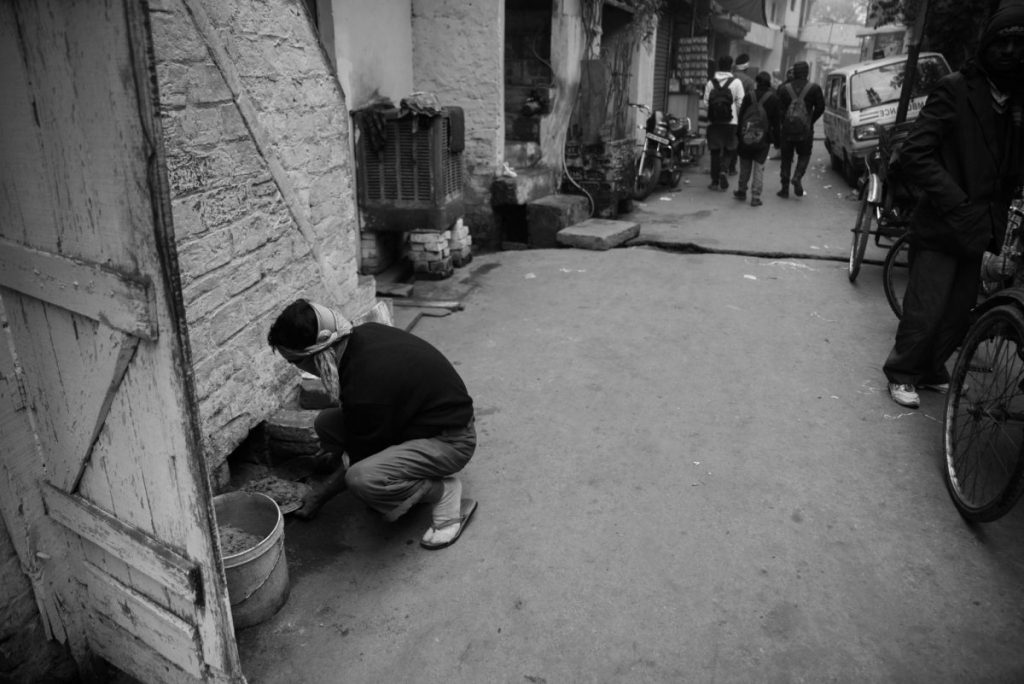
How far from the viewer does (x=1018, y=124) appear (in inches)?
144

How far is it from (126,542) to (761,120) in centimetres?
969

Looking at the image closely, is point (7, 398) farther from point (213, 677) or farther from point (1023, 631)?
point (1023, 631)

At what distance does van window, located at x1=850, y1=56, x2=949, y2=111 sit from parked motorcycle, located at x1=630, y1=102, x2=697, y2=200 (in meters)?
2.81

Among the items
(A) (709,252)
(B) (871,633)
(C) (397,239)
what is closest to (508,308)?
(C) (397,239)

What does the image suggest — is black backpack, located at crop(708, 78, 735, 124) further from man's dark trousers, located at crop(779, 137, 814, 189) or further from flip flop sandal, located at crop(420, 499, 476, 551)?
flip flop sandal, located at crop(420, 499, 476, 551)

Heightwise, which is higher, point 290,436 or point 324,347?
point 324,347

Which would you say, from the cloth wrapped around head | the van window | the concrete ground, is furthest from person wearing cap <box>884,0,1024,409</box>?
the van window

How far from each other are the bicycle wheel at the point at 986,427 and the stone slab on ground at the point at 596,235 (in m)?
4.63

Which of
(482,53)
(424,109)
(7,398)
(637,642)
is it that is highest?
(482,53)

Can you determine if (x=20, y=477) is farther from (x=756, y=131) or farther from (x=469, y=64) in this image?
(x=756, y=131)

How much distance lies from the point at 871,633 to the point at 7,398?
2.99 meters

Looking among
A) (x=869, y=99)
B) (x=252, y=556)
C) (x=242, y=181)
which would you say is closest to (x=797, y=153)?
(x=869, y=99)

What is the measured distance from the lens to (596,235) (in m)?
7.95

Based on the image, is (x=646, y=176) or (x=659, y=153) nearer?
(x=646, y=176)
